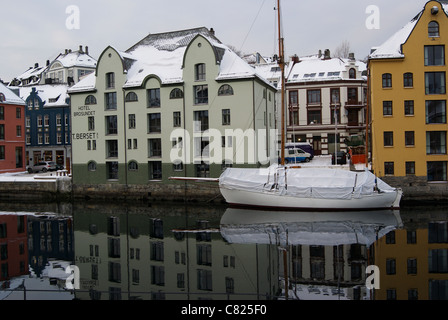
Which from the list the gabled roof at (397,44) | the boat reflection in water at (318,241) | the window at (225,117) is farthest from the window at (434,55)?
the window at (225,117)

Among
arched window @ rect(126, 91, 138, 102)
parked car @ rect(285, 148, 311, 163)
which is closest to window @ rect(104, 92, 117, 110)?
arched window @ rect(126, 91, 138, 102)

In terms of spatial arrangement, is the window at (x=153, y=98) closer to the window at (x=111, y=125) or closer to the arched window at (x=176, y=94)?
the arched window at (x=176, y=94)

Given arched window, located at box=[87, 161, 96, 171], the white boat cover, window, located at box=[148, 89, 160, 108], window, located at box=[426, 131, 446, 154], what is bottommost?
the white boat cover

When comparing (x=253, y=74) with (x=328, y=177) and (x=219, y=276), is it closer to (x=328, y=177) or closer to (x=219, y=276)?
(x=328, y=177)

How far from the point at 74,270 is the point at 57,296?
16.2ft

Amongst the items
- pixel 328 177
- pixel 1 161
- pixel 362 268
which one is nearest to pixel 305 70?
pixel 328 177

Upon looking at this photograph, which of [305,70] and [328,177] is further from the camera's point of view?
[305,70]

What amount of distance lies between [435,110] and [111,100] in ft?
105

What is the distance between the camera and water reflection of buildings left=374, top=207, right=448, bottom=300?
1750 centimetres

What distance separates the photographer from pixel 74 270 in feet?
74.7

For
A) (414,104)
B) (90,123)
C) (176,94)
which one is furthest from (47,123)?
(414,104)

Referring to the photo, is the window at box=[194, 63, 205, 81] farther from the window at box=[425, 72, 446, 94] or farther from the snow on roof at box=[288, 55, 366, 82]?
the snow on roof at box=[288, 55, 366, 82]

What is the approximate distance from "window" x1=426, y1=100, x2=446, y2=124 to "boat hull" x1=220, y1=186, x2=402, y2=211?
30.2 feet

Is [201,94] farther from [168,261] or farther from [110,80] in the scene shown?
[168,261]
